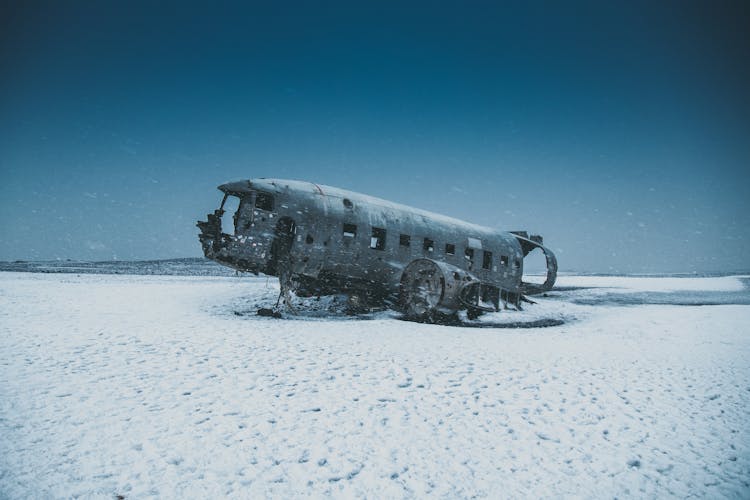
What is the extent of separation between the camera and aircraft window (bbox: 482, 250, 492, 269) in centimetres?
1837

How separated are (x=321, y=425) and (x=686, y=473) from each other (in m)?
4.23

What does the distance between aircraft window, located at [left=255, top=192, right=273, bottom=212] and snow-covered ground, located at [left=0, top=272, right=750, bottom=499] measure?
4633 mm

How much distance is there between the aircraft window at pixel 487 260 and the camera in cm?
1837

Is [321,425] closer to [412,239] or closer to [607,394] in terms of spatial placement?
[607,394]

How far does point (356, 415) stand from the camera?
4762mm

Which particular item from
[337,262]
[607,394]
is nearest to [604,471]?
[607,394]

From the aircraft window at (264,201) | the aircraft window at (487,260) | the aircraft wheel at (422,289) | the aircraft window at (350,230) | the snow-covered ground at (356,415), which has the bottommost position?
the snow-covered ground at (356,415)

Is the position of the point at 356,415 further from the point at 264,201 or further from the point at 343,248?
the point at 264,201

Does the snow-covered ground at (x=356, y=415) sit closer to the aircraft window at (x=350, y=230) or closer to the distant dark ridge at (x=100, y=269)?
the aircraft window at (x=350, y=230)

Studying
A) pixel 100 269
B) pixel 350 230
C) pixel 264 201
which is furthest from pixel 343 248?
pixel 100 269

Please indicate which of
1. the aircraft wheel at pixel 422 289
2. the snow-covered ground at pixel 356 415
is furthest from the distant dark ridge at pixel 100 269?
the aircraft wheel at pixel 422 289

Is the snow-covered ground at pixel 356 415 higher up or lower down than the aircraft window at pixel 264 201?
lower down

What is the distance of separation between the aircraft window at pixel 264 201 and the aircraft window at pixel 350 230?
2.98 metres

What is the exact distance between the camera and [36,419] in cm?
423
